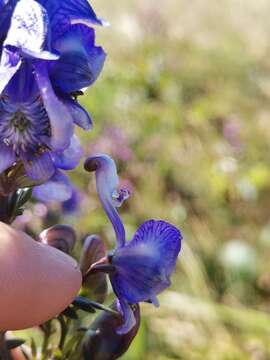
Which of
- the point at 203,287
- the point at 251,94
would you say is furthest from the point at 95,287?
the point at 251,94

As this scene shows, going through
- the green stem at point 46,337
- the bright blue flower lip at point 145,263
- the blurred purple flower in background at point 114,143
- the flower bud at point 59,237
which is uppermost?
the bright blue flower lip at point 145,263

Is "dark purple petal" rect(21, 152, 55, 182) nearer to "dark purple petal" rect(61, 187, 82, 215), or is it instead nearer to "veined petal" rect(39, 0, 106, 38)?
"veined petal" rect(39, 0, 106, 38)

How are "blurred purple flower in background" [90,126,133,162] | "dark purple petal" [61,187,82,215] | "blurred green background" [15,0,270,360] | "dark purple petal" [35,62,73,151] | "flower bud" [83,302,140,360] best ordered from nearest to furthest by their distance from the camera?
"dark purple petal" [35,62,73,151]
"flower bud" [83,302,140,360]
"dark purple petal" [61,187,82,215]
"blurred green background" [15,0,270,360]
"blurred purple flower in background" [90,126,133,162]

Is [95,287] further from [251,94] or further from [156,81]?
[251,94]

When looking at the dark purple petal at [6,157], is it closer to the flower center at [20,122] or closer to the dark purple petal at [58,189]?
the flower center at [20,122]

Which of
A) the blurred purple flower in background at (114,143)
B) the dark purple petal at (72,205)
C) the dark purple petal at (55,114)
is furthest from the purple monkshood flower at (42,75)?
the blurred purple flower in background at (114,143)

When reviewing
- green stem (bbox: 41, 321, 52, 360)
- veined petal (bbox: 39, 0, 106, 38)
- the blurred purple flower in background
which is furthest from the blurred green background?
veined petal (bbox: 39, 0, 106, 38)
